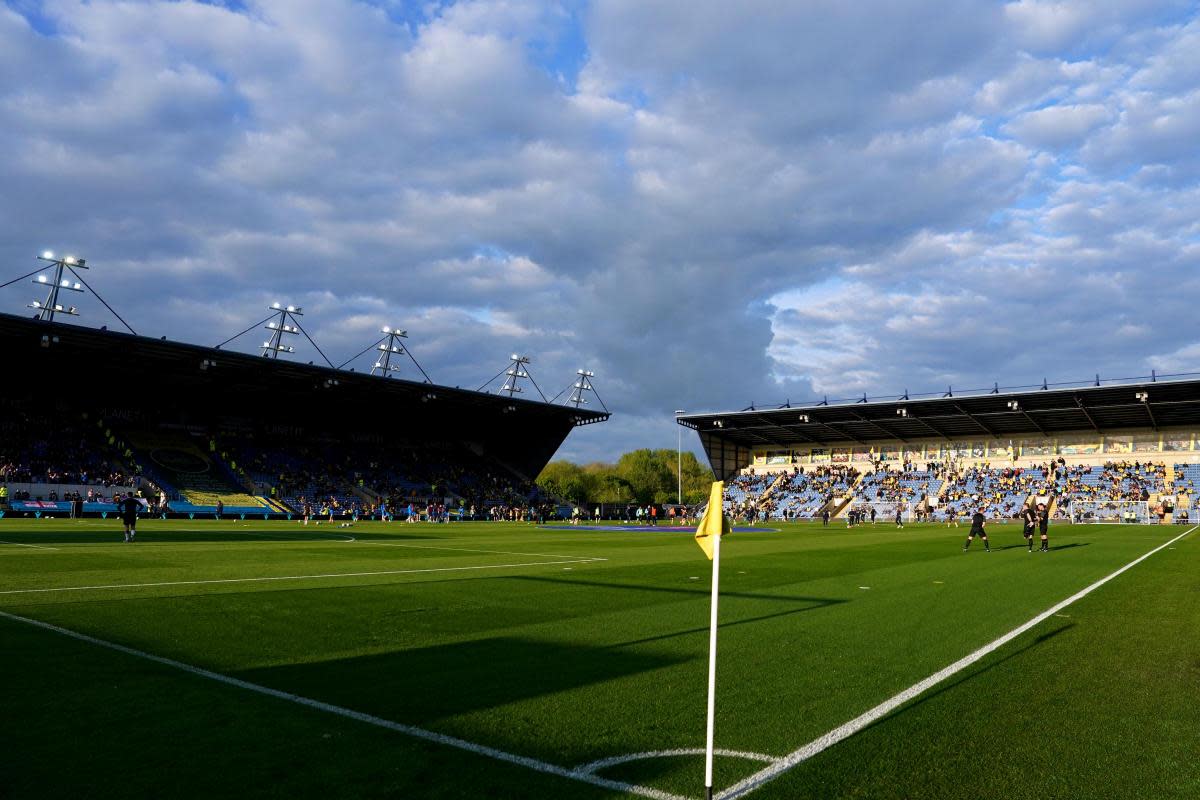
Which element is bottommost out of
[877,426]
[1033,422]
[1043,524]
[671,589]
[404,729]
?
[671,589]

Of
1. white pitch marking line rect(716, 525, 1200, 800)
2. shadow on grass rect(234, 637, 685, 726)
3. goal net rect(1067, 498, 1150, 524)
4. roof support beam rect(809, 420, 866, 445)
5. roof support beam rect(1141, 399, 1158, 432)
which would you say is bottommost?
shadow on grass rect(234, 637, 685, 726)

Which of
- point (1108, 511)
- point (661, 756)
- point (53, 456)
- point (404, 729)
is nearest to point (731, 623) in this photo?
point (661, 756)

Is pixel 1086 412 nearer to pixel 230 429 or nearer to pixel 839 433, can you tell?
pixel 839 433

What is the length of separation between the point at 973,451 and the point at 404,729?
83442mm

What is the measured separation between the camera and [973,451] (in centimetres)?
7894

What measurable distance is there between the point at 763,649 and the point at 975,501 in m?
69.4

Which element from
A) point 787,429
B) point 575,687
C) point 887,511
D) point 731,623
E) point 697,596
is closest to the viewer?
point 575,687

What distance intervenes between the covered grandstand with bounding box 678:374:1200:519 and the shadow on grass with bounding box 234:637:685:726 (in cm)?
5749

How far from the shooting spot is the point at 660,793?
4.46 meters

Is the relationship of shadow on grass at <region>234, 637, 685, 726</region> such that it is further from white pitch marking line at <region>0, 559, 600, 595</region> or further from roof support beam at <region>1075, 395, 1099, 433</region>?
roof support beam at <region>1075, 395, 1099, 433</region>

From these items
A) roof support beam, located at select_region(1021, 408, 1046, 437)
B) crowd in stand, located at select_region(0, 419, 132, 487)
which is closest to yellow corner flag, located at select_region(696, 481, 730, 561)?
crowd in stand, located at select_region(0, 419, 132, 487)

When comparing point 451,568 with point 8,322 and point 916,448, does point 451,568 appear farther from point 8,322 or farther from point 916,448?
point 916,448

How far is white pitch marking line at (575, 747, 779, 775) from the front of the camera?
4852mm

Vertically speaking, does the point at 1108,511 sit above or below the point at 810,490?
below
